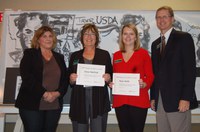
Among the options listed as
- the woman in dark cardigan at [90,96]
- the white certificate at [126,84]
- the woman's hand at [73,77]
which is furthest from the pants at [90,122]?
the white certificate at [126,84]

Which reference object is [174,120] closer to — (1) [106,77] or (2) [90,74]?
(1) [106,77]

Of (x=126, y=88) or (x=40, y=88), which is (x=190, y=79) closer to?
(x=126, y=88)

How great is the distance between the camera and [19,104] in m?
2.45

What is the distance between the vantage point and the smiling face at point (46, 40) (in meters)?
2.62

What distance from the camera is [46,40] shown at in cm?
262

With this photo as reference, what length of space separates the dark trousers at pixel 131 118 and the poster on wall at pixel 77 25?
1167 mm

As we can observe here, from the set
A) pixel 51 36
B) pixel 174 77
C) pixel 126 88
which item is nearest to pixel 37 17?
pixel 51 36

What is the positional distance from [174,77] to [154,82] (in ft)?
0.87

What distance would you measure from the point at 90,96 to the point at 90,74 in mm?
244

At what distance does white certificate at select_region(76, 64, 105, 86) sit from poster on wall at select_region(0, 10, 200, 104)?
881mm

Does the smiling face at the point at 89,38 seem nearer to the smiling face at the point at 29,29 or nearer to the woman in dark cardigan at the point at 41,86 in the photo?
the woman in dark cardigan at the point at 41,86

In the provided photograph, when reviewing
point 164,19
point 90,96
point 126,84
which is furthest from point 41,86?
point 164,19

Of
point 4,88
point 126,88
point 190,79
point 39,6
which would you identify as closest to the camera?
point 190,79

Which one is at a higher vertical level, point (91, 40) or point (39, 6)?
point (39, 6)
